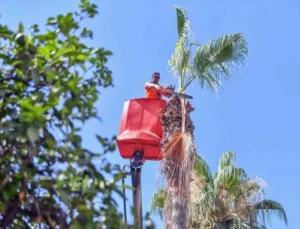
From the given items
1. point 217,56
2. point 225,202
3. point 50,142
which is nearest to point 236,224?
point 225,202

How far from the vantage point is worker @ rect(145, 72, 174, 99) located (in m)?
8.45

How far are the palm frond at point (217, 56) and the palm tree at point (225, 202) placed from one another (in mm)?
3802

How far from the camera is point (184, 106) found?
9.29 m

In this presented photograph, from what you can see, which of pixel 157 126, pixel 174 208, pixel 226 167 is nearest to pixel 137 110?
pixel 157 126

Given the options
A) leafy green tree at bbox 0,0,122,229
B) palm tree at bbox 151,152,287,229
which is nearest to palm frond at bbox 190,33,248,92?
palm tree at bbox 151,152,287,229

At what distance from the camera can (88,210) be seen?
224cm

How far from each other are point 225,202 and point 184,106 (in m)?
5.90

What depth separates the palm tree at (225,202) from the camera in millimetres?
14016

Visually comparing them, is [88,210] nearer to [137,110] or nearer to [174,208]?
[137,110]

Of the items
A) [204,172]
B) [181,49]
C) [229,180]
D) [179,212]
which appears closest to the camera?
[179,212]

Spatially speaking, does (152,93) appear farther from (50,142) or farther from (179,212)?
(50,142)

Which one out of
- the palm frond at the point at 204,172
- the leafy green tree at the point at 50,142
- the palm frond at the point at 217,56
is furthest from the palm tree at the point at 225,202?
the leafy green tree at the point at 50,142

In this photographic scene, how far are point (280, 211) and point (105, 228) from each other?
1345 centimetres

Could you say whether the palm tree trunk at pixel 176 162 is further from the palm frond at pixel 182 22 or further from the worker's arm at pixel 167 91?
the palm frond at pixel 182 22
